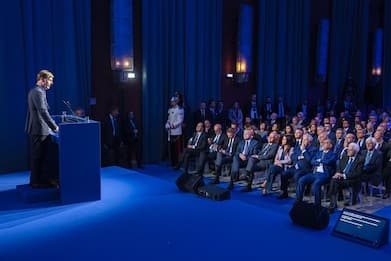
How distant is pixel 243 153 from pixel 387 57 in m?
10.5

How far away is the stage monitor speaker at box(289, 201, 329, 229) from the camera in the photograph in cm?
425

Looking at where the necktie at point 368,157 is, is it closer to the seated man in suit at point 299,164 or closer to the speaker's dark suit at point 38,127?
the seated man in suit at point 299,164

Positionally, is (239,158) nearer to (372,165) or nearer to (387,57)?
(372,165)

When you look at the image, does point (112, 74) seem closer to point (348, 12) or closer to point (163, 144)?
point (163, 144)

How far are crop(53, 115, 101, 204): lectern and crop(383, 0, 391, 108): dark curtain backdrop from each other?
12876 mm

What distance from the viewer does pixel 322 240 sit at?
13.2 ft

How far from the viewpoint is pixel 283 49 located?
1209 cm

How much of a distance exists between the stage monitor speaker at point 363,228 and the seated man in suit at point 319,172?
157 centimetres

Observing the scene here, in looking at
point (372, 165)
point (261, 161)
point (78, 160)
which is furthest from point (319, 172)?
point (78, 160)

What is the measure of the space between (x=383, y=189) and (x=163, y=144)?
4.52 m

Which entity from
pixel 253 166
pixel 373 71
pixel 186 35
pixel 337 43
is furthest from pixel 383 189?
pixel 373 71

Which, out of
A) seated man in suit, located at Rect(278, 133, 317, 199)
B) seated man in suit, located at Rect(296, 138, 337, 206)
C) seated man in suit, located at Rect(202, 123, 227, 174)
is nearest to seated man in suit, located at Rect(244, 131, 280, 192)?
seated man in suit, located at Rect(278, 133, 317, 199)

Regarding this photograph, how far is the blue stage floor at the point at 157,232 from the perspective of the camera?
3.74m

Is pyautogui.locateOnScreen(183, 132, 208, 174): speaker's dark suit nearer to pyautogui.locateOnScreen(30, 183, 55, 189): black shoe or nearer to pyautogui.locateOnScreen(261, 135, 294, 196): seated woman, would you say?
pyautogui.locateOnScreen(261, 135, 294, 196): seated woman
